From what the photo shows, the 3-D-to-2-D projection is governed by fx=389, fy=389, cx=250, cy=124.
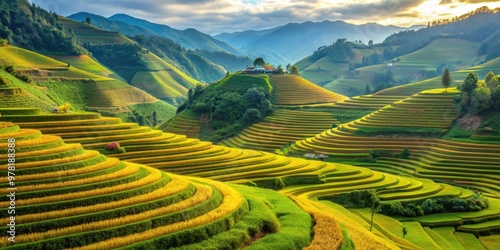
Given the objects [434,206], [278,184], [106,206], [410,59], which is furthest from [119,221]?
[410,59]

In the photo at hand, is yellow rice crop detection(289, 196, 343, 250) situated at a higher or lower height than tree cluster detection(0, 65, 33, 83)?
lower

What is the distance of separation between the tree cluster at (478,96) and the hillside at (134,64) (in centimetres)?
9286

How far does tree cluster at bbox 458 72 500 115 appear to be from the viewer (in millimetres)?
54344

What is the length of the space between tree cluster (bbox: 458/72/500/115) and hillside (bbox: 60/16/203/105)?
92.9m

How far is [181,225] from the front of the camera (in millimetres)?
15484

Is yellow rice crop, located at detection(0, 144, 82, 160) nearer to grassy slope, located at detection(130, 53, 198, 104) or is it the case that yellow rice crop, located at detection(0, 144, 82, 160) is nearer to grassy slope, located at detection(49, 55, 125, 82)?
grassy slope, located at detection(49, 55, 125, 82)

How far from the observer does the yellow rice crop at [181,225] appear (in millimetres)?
13562

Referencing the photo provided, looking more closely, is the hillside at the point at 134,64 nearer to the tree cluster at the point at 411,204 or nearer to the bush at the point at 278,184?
the bush at the point at 278,184

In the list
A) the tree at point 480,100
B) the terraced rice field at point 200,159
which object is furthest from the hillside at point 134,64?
the terraced rice field at point 200,159

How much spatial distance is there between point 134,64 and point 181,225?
5576 inches

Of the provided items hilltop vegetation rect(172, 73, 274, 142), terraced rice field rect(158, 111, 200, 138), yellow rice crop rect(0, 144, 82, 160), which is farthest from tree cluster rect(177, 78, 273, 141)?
yellow rice crop rect(0, 144, 82, 160)

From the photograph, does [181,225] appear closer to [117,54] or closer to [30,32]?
[30,32]

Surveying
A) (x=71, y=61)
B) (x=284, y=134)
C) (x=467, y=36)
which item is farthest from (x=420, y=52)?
(x=71, y=61)

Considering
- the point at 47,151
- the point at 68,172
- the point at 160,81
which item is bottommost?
the point at 160,81
